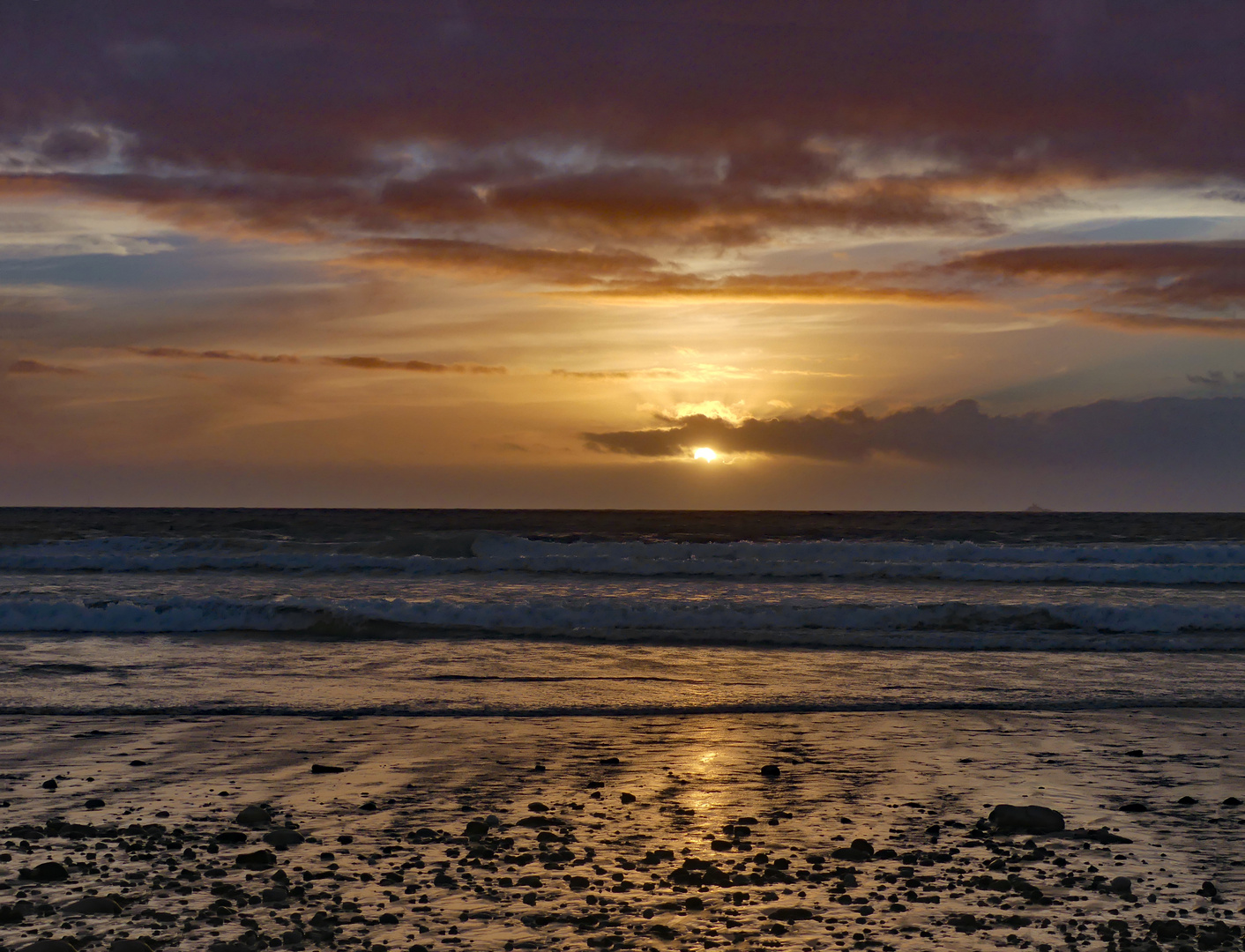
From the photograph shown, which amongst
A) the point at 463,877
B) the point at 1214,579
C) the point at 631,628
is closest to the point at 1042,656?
the point at 631,628

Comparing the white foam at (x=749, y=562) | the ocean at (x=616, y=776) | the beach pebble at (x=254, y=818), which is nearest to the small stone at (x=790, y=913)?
the ocean at (x=616, y=776)

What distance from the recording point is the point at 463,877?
17.8 ft

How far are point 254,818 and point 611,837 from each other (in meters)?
2.26

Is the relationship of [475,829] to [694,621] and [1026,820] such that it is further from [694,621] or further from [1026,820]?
[694,621]

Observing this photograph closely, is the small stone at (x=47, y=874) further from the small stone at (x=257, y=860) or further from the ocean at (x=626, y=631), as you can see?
the ocean at (x=626, y=631)

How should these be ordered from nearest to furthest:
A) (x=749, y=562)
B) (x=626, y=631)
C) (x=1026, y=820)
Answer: (x=1026, y=820), (x=626, y=631), (x=749, y=562)

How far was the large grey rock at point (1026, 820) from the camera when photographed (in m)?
6.40

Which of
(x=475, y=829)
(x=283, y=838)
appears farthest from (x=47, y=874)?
(x=475, y=829)

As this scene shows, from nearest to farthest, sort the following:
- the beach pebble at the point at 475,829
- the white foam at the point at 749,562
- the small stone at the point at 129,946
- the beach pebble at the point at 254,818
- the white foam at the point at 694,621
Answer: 1. the small stone at the point at 129,946
2. the beach pebble at the point at 475,829
3. the beach pebble at the point at 254,818
4. the white foam at the point at 694,621
5. the white foam at the point at 749,562

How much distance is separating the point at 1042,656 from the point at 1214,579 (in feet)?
57.9

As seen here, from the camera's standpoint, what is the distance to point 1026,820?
6.45m

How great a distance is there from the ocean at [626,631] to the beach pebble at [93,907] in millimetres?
5410

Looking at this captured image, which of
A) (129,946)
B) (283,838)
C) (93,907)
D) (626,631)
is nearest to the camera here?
(129,946)

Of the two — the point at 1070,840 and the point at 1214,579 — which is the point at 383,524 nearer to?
the point at 1214,579
